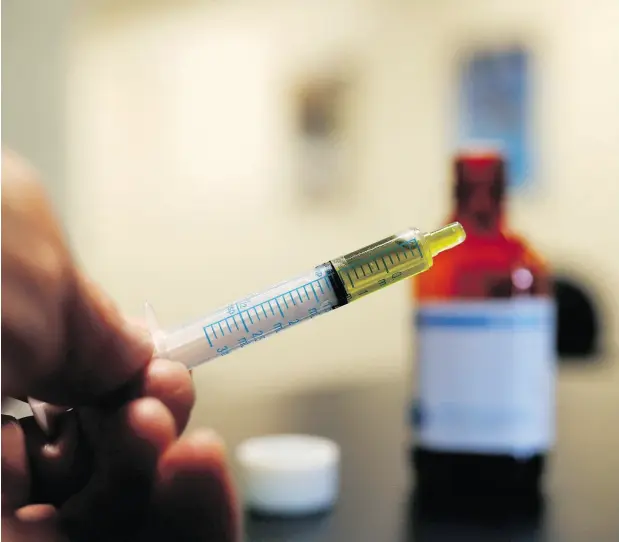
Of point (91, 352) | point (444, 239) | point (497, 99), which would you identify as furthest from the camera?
point (497, 99)

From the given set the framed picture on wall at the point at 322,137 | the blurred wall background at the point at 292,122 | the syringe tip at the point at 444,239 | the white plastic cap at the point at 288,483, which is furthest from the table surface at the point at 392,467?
the framed picture on wall at the point at 322,137

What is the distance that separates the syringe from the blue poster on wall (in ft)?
5.36

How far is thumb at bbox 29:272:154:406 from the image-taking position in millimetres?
282

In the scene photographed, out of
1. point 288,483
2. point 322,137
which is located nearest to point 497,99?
point 322,137

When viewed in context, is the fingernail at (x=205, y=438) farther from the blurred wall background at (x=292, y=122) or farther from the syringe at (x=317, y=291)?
the blurred wall background at (x=292, y=122)

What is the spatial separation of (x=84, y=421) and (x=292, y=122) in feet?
5.83

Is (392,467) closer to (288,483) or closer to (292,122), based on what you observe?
(288,483)

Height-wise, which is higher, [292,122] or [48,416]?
[292,122]

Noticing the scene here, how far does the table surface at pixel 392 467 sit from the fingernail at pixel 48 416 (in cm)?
11

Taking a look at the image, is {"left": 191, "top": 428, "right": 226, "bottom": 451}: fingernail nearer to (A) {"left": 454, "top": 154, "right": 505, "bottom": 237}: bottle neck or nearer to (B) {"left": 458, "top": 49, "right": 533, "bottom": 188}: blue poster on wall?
(A) {"left": 454, "top": 154, "right": 505, "bottom": 237}: bottle neck

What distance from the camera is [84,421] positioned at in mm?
305

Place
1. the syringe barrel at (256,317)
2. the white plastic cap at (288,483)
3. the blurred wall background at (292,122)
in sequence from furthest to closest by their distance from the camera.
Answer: the blurred wall background at (292,122) < the white plastic cap at (288,483) < the syringe barrel at (256,317)

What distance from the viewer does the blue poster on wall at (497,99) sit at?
6.46 ft

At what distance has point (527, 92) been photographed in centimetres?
199
